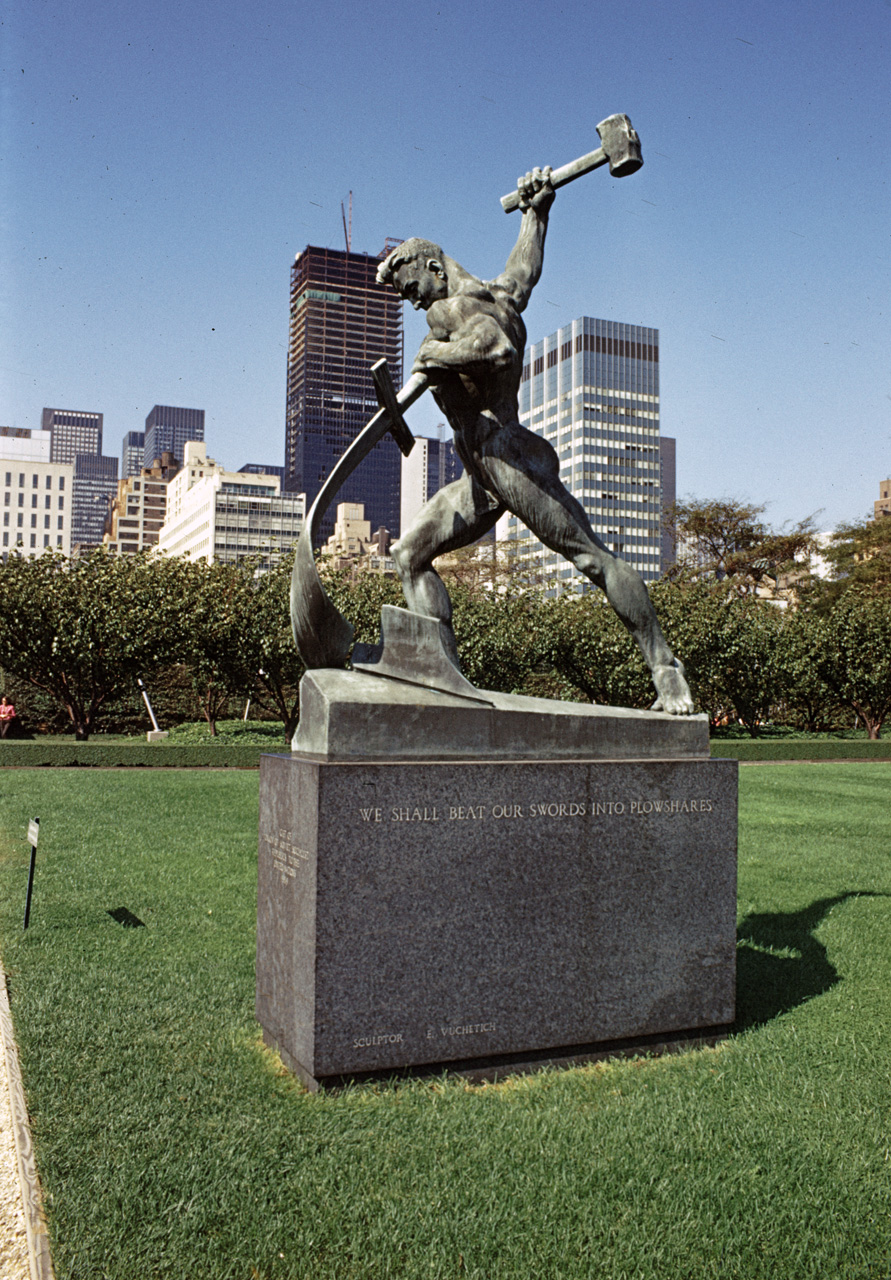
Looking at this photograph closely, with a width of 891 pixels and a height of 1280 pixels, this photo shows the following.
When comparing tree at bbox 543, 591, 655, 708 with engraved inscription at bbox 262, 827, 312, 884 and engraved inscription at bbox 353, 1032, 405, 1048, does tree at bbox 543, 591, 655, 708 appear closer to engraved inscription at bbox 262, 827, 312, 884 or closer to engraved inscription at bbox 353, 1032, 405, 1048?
engraved inscription at bbox 262, 827, 312, 884

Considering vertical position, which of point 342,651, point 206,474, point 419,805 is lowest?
point 419,805

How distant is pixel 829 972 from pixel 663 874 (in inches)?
82.6

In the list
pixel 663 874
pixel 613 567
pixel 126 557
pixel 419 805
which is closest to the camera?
pixel 419 805

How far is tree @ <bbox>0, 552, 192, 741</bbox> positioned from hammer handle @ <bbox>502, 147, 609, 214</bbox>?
21.4m

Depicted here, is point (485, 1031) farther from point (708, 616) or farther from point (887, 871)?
point (708, 616)

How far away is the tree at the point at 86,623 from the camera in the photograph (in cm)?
2442

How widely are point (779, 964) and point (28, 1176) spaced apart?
4578 mm

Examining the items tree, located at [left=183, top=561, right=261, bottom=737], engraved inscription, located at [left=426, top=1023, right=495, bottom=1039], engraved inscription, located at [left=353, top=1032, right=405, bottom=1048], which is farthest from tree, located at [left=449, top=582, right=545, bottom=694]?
engraved inscription, located at [left=353, top=1032, right=405, bottom=1048]

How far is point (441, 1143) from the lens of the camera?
358 centimetres

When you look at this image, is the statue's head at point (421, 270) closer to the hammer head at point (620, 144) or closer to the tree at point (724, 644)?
the hammer head at point (620, 144)

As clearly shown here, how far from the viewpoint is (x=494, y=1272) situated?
9.32 feet

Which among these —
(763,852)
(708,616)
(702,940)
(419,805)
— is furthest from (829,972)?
A: (708,616)

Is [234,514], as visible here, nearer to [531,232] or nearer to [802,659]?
[802,659]

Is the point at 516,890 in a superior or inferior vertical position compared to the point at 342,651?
inferior
